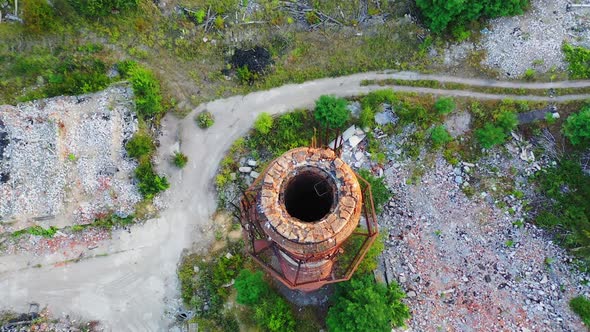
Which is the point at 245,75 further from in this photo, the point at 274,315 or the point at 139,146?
the point at 274,315

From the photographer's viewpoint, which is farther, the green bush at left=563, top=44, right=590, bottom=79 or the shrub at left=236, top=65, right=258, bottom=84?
the shrub at left=236, top=65, right=258, bottom=84

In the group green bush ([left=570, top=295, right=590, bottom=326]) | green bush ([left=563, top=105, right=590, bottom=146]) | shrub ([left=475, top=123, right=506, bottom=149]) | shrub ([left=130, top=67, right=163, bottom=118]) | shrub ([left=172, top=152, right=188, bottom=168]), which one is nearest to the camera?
green bush ([left=570, top=295, right=590, bottom=326])

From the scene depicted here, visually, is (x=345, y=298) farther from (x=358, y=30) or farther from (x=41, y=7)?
(x=41, y=7)

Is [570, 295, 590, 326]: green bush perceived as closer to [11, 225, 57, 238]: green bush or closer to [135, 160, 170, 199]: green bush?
[135, 160, 170, 199]: green bush

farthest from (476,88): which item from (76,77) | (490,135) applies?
(76,77)

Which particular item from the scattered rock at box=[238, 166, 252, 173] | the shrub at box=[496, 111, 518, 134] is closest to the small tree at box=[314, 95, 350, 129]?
the scattered rock at box=[238, 166, 252, 173]

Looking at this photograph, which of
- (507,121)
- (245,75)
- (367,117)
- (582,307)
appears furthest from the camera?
(245,75)

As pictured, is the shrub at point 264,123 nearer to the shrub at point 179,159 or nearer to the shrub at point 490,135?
the shrub at point 179,159
